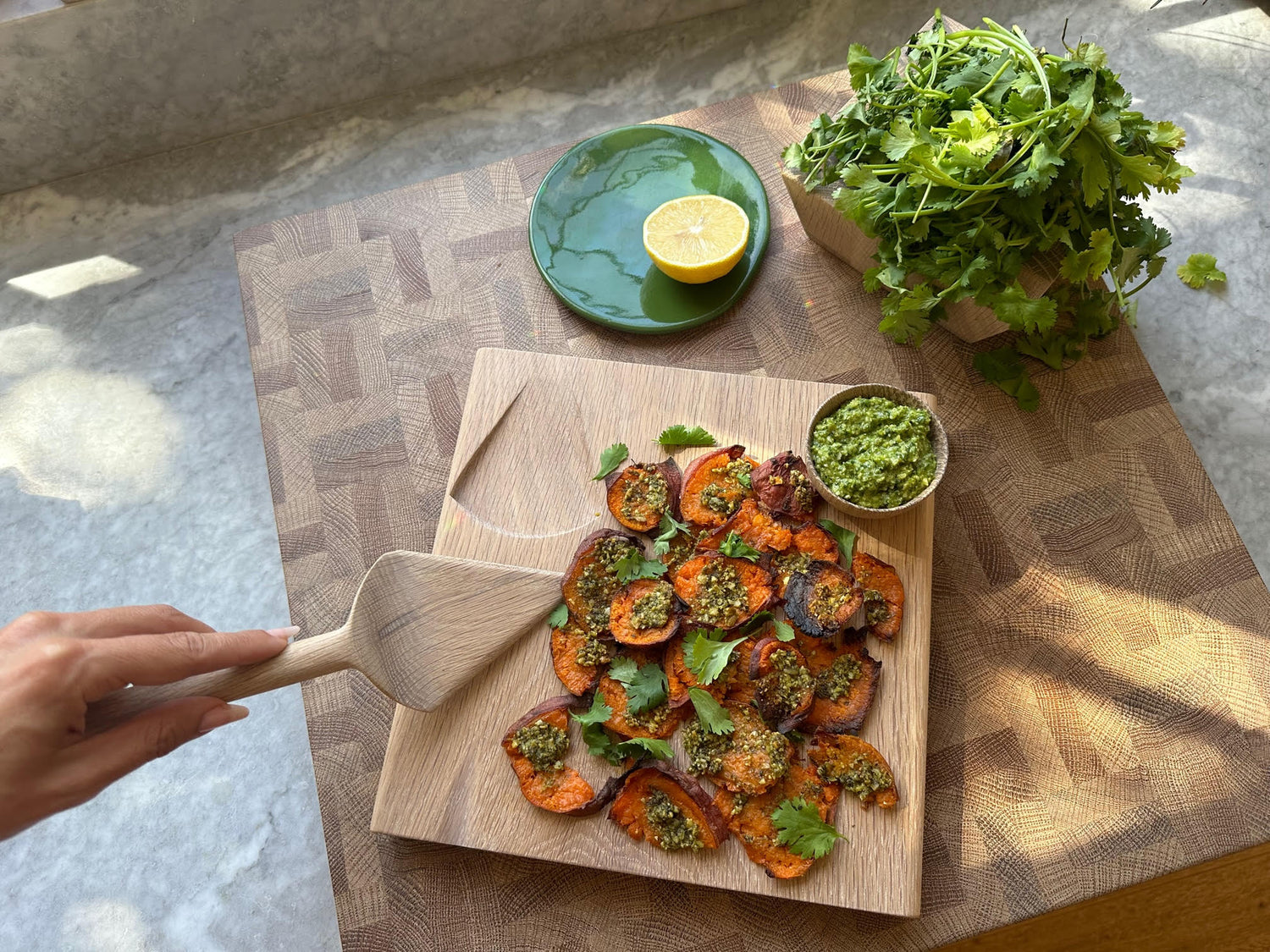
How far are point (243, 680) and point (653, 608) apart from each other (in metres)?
0.79

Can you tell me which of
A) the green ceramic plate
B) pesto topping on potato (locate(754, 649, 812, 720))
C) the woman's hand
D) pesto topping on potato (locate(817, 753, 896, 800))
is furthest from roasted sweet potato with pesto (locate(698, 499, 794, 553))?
the woman's hand

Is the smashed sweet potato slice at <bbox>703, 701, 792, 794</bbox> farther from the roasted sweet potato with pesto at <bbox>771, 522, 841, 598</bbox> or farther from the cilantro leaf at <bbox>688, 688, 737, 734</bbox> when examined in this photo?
the roasted sweet potato with pesto at <bbox>771, 522, 841, 598</bbox>

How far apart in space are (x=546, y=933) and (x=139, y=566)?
1875mm

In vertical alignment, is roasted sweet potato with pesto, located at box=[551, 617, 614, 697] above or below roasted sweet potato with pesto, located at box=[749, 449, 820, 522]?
below

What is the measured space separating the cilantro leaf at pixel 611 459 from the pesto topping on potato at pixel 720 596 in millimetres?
322

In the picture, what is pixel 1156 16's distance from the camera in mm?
3039

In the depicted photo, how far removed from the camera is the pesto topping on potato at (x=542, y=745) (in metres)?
1.84

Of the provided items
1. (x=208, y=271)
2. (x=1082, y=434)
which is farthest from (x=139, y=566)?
(x=1082, y=434)

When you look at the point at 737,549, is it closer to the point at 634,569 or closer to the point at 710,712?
the point at 634,569

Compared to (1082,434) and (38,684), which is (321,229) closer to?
(38,684)

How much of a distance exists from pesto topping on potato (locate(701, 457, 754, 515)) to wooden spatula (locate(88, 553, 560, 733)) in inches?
14.4

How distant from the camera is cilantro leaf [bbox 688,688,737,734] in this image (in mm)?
1812

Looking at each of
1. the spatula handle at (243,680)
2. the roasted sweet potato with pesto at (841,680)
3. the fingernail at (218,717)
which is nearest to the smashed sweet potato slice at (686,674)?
the roasted sweet potato with pesto at (841,680)

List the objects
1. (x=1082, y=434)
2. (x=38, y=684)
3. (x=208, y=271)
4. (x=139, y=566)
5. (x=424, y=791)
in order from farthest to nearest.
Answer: (x=208, y=271)
(x=139, y=566)
(x=1082, y=434)
(x=424, y=791)
(x=38, y=684)
